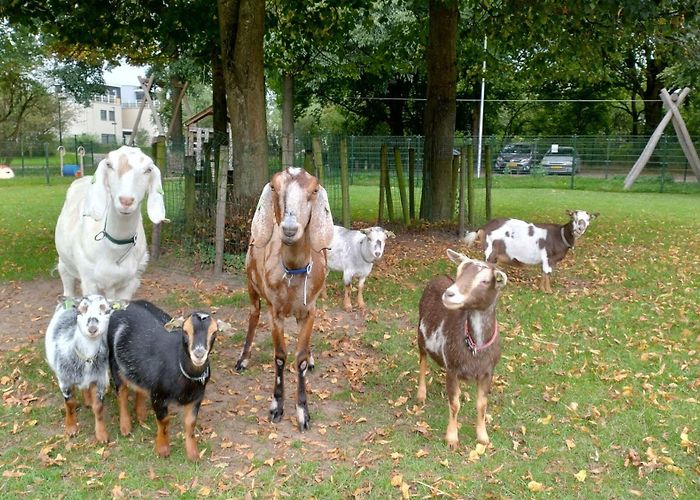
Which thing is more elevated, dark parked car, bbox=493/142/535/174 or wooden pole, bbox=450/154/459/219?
dark parked car, bbox=493/142/535/174

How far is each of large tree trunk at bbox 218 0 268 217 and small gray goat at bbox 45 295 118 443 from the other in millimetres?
4936

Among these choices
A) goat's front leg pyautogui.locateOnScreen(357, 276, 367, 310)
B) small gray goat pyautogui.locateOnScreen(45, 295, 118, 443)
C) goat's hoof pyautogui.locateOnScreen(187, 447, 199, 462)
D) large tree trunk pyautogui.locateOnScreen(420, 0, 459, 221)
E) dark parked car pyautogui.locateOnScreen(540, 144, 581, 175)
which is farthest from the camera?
dark parked car pyautogui.locateOnScreen(540, 144, 581, 175)

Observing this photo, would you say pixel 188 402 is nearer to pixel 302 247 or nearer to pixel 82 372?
pixel 82 372

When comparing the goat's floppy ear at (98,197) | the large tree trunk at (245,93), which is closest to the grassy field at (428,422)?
the goat's floppy ear at (98,197)

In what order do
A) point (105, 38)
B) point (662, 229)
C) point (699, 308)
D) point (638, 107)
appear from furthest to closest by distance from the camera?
point (638, 107) < point (662, 229) < point (105, 38) < point (699, 308)

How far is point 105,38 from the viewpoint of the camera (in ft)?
39.0

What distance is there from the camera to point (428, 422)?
16.6 feet

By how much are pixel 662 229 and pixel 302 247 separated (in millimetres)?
12939

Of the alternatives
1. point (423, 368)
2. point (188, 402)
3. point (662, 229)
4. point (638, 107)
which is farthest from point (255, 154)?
point (638, 107)

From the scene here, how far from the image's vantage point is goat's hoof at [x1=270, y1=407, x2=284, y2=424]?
5023 mm

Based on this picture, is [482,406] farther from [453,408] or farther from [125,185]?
[125,185]

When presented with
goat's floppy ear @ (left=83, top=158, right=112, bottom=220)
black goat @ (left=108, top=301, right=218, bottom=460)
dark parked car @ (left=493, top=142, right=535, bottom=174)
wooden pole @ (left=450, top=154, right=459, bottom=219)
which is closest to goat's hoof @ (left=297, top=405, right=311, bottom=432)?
black goat @ (left=108, top=301, right=218, bottom=460)

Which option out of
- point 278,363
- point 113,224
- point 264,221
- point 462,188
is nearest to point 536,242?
point 462,188

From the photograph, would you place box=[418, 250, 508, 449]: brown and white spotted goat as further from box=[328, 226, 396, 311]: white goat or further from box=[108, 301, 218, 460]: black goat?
box=[328, 226, 396, 311]: white goat
